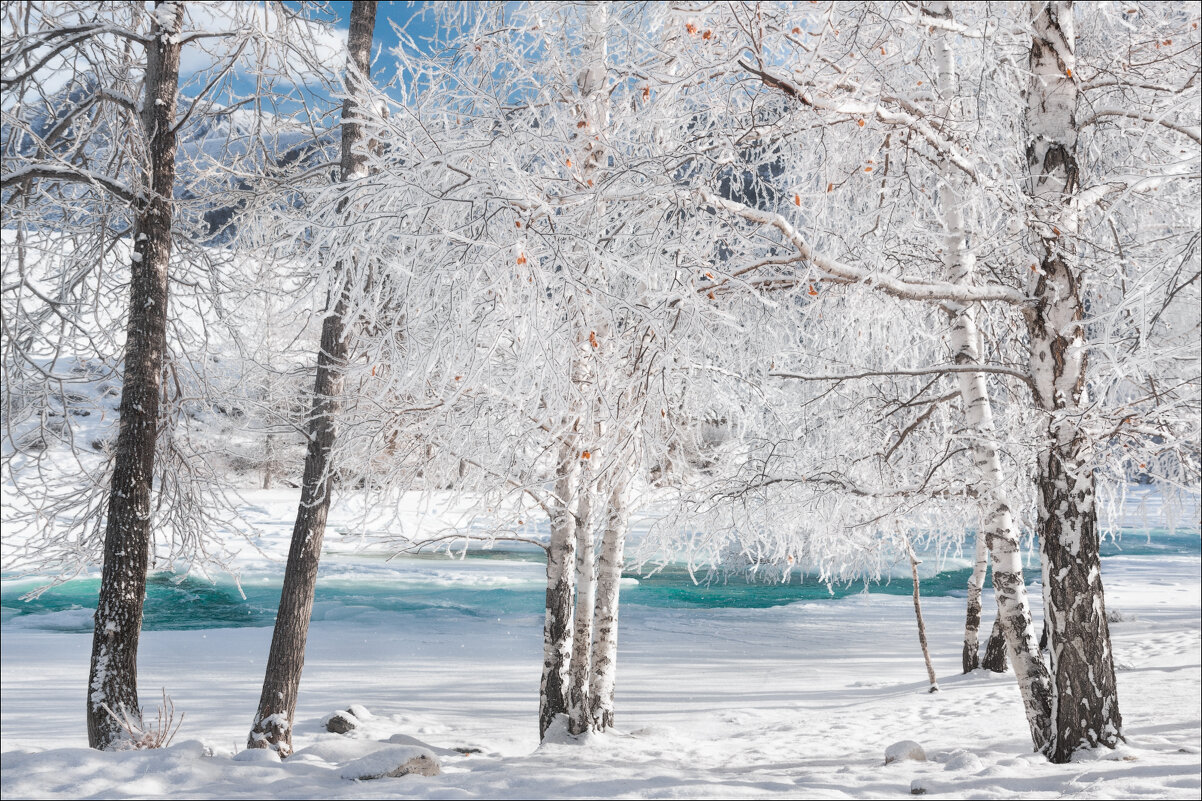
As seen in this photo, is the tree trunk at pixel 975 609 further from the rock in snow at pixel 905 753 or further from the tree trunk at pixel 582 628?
the tree trunk at pixel 582 628

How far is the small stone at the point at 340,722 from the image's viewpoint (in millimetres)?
8602

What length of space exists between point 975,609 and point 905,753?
5.28 meters

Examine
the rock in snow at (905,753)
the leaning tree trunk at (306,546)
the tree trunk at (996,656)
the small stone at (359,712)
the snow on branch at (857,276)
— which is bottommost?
the small stone at (359,712)

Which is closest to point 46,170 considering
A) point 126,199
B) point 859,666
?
point 126,199

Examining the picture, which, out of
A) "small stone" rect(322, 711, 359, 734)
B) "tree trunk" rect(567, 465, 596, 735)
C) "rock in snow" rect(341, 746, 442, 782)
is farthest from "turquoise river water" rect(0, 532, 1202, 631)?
"rock in snow" rect(341, 746, 442, 782)

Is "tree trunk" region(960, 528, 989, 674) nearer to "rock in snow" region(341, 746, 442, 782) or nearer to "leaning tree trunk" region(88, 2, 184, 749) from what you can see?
"rock in snow" region(341, 746, 442, 782)

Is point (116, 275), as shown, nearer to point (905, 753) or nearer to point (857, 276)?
point (857, 276)

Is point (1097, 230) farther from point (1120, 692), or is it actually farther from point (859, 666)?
point (859, 666)

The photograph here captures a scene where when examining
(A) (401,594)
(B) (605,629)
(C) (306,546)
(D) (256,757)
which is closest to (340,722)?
(C) (306,546)

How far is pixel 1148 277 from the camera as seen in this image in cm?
300

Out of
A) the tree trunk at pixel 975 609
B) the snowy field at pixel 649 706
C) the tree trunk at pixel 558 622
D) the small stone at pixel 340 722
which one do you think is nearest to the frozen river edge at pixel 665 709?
the snowy field at pixel 649 706

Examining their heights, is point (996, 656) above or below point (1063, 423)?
below

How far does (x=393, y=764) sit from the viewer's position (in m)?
5.09

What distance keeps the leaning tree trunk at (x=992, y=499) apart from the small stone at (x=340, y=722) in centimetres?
631
